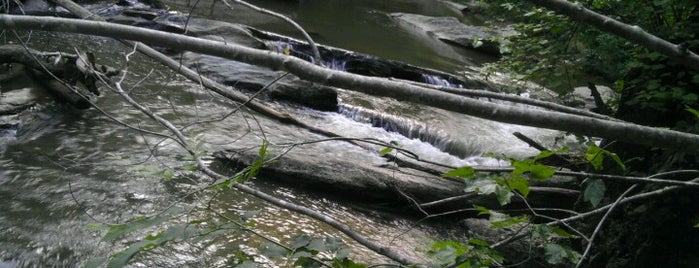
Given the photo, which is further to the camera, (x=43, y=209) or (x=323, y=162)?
(x=323, y=162)

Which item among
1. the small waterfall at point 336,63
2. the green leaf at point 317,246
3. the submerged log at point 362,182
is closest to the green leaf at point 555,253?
the green leaf at point 317,246

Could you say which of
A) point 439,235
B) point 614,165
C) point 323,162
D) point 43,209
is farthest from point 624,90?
point 43,209

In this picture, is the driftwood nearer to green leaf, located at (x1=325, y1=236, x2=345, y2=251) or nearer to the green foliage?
the green foliage

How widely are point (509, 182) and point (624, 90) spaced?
312 cm

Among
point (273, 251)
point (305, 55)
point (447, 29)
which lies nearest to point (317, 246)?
point (273, 251)

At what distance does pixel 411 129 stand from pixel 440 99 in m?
6.60

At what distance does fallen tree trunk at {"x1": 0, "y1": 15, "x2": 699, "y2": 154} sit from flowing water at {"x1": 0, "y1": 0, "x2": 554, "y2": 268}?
767 mm

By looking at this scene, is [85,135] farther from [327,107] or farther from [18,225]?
[327,107]

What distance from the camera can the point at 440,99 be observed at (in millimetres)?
1365

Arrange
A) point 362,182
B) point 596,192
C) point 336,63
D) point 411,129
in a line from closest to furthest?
point 596,192 < point 362,182 < point 411,129 < point 336,63

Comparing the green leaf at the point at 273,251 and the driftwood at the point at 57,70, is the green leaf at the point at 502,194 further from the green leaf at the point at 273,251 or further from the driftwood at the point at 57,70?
the driftwood at the point at 57,70

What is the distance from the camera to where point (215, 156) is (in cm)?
533

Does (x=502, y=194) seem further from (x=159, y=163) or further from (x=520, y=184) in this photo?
(x=159, y=163)

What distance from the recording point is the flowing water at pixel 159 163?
364 cm
